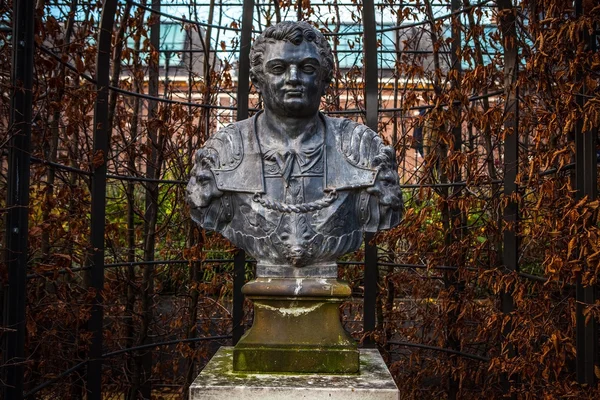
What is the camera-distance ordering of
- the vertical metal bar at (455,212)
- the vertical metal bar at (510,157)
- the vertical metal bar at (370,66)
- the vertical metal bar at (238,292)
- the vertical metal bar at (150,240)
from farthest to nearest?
the vertical metal bar at (150,240), the vertical metal bar at (455,212), the vertical metal bar at (238,292), the vertical metal bar at (370,66), the vertical metal bar at (510,157)

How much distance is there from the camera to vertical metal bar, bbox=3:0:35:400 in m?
3.27

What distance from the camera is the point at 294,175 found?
3.59 meters

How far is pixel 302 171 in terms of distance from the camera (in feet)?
11.8

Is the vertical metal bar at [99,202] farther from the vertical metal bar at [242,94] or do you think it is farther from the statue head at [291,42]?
the statue head at [291,42]

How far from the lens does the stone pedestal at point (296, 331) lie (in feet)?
11.0

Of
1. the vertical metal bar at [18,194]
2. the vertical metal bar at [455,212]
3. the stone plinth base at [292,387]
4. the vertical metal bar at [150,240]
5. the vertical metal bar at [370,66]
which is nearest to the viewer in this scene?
the stone plinth base at [292,387]

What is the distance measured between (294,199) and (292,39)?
30.8 inches

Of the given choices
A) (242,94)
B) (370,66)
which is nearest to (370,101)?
(370,66)

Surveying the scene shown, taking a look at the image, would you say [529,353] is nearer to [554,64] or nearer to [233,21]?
[554,64]

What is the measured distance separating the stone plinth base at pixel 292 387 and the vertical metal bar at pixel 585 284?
100 cm

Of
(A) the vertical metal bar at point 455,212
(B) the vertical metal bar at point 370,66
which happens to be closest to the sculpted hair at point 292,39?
(B) the vertical metal bar at point 370,66

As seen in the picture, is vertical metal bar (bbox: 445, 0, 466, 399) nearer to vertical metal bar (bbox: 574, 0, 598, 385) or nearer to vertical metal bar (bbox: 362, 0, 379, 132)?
vertical metal bar (bbox: 362, 0, 379, 132)

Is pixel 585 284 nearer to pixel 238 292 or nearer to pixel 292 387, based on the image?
pixel 292 387

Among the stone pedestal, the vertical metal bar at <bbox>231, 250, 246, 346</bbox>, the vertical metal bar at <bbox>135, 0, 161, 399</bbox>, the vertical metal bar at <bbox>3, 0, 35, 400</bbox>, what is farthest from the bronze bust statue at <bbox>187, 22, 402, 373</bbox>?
the vertical metal bar at <bbox>135, 0, 161, 399</bbox>
